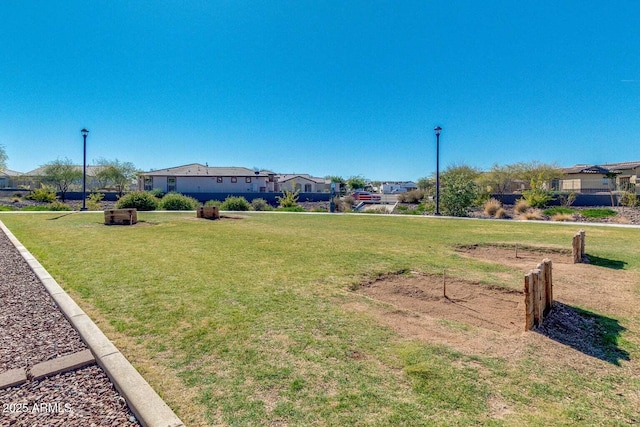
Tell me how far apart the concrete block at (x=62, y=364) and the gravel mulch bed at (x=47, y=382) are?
0.07 metres

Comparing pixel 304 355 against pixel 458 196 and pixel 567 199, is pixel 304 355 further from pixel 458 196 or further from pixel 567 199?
pixel 567 199

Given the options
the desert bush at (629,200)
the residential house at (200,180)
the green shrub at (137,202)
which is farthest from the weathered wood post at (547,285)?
the residential house at (200,180)

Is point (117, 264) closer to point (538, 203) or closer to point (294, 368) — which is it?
point (294, 368)

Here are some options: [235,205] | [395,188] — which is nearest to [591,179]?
[395,188]

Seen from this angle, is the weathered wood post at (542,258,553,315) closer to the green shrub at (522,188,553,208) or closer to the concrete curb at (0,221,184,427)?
the concrete curb at (0,221,184,427)

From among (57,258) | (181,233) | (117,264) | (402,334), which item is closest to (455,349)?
(402,334)

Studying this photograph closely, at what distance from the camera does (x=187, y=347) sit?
351 centimetres

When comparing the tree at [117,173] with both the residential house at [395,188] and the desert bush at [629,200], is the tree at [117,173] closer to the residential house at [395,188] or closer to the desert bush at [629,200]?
the residential house at [395,188]

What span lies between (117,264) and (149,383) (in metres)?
5.06

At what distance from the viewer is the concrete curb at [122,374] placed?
95.2 inches

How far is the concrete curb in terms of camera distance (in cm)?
242

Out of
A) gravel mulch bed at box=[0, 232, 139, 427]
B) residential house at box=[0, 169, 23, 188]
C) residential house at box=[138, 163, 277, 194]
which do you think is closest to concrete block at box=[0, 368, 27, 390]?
gravel mulch bed at box=[0, 232, 139, 427]

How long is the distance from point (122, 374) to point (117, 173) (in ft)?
195

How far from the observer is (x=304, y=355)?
3.39 meters
